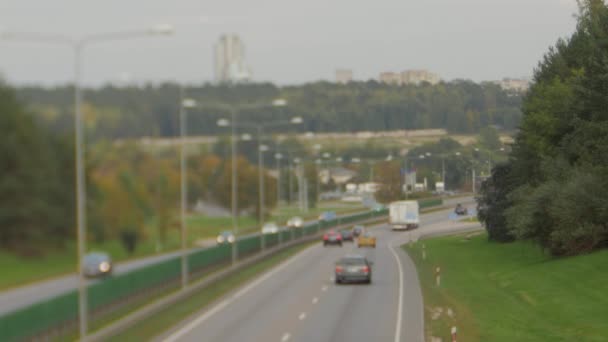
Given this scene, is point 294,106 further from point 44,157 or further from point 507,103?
point 44,157

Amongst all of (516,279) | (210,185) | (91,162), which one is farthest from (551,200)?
(91,162)

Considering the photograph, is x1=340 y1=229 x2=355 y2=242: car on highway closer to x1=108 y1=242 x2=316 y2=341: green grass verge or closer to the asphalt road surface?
x1=108 y1=242 x2=316 y2=341: green grass verge

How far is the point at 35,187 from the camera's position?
3306 centimetres

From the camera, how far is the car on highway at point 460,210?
89344mm

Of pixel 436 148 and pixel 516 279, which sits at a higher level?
pixel 436 148

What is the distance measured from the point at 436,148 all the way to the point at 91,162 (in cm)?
4346

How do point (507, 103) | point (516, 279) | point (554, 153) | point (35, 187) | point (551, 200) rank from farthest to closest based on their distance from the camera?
point (507, 103)
point (554, 153)
point (551, 200)
point (516, 279)
point (35, 187)

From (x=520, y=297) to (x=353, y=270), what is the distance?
11706 millimetres

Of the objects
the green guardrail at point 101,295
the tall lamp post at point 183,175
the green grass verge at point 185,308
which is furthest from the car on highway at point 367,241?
the tall lamp post at point 183,175

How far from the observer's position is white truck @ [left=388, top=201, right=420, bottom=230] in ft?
310

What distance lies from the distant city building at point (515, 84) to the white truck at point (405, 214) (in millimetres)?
11413

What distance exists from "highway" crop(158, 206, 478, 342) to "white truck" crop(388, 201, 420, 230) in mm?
17144

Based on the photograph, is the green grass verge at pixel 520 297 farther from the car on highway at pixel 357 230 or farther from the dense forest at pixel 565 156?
the car on highway at pixel 357 230

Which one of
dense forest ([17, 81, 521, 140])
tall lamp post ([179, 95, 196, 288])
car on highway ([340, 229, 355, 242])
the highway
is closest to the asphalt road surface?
tall lamp post ([179, 95, 196, 288])
